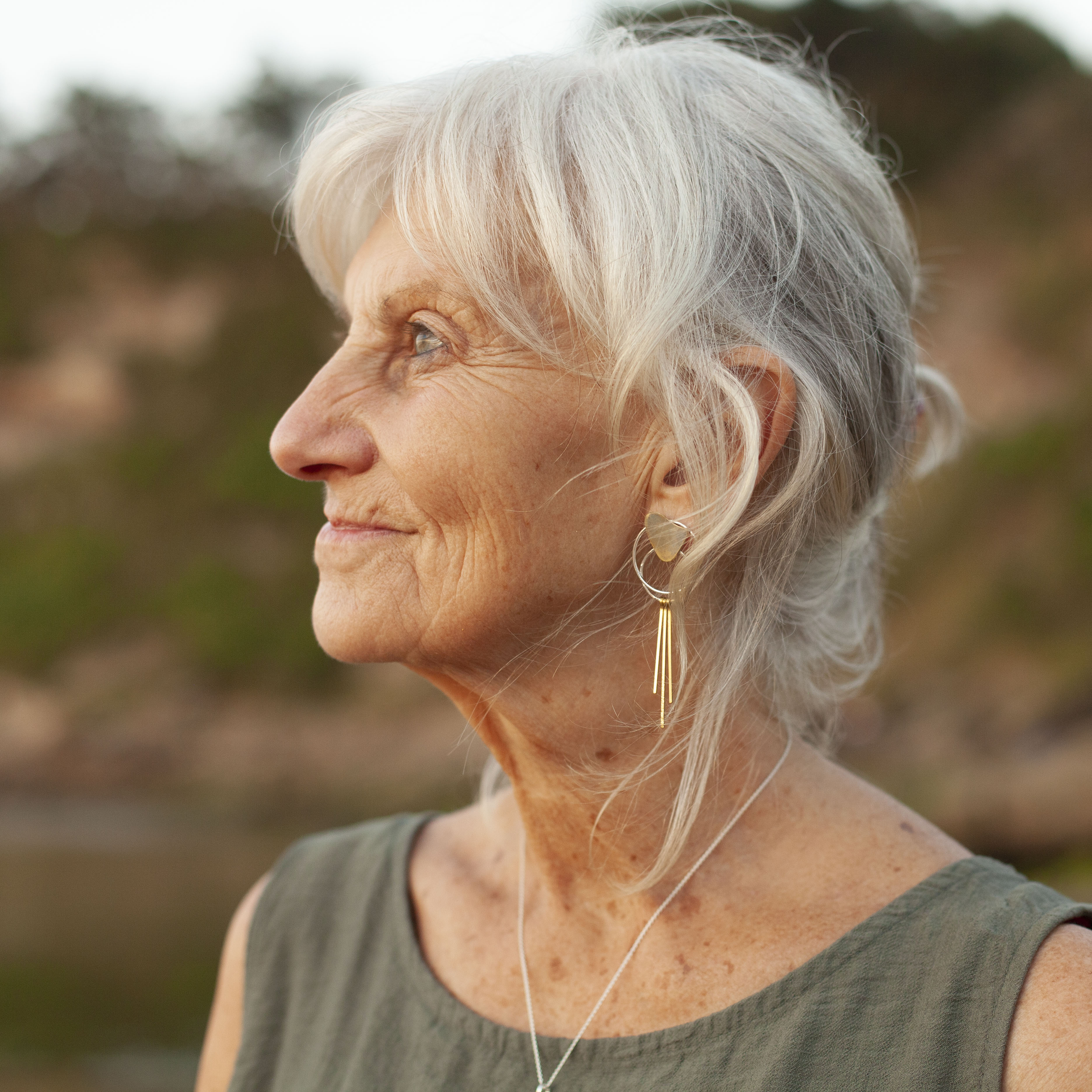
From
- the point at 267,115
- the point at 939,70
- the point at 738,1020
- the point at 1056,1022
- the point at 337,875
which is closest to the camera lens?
the point at 1056,1022

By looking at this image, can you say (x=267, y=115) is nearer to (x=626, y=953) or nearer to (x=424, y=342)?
(x=424, y=342)

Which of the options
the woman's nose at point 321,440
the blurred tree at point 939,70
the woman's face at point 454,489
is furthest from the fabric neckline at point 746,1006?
the blurred tree at point 939,70

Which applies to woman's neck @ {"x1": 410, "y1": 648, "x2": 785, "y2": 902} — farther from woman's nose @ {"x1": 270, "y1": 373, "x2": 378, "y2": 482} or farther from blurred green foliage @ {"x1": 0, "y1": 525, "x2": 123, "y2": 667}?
blurred green foliage @ {"x1": 0, "y1": 525, "x2": 123, "y2": 667}

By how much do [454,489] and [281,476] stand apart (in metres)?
12.0

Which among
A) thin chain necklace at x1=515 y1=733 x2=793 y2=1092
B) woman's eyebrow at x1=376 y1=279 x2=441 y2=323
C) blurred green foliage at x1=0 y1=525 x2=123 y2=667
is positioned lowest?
blurred green foliage at x1=0 y1=525 x2=123 y2=667

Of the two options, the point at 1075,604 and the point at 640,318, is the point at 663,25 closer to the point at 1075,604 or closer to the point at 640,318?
the point at 640,318

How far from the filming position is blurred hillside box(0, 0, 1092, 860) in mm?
8766

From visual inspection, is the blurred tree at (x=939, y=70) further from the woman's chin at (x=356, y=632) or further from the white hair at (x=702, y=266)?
the woman's chin at (x=356, y=632)

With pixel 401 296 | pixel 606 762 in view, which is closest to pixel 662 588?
pixel 606 762

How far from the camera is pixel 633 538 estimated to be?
4.82 feet

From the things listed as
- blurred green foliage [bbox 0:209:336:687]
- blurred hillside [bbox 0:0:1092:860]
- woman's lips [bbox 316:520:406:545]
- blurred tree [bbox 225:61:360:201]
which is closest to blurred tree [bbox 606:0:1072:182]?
blurred hillside [bbox 0:0:1092:860]

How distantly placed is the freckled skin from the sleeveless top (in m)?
0.04

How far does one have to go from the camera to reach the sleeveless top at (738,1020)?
1.24 m

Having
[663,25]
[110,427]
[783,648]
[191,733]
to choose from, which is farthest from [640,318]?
[110,427]
